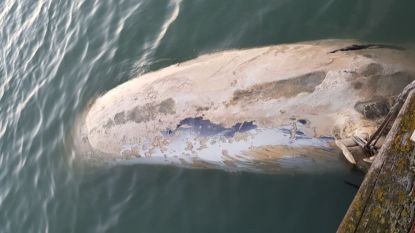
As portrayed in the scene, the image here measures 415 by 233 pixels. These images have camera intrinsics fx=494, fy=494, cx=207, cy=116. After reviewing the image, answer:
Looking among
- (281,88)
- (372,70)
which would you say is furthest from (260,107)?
(372,70)

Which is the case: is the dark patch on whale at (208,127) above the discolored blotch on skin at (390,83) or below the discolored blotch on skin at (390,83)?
below

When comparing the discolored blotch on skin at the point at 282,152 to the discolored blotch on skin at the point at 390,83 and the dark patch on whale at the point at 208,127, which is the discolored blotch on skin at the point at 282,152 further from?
the discolored blotch on skin at the point at 390,83

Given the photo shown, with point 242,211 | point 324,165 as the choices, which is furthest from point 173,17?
point 324,165

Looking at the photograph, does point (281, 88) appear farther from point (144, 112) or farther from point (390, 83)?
point (144, 112)

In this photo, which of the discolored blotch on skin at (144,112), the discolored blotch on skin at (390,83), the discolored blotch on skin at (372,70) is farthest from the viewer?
the discolored blotch on skin at (144,112)

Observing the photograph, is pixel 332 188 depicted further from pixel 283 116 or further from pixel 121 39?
pixel 121 39

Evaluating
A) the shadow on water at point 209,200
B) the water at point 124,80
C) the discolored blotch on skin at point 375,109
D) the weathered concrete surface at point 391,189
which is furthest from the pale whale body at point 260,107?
the weathered concrete surface at point 391,189
